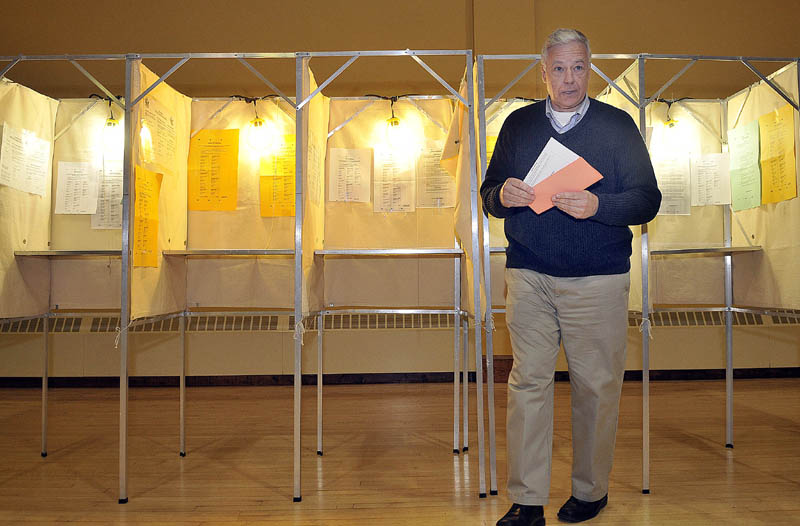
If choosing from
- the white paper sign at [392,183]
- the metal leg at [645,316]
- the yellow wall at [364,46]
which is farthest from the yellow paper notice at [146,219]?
the yellow wall at [364,46]

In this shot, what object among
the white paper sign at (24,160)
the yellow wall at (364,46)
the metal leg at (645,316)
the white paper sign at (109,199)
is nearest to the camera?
the metal leg at (645,316)

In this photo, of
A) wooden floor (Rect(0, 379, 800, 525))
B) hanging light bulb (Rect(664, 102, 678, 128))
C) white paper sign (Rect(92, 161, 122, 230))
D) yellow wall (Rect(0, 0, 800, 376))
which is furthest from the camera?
yellow wall (Rect(0, 0, 800, 376))

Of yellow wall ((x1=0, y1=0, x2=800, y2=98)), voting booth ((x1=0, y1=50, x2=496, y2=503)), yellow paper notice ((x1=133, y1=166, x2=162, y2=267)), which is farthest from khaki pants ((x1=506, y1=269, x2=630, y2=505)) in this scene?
yellow wall ((x1=0, y1=0, x2=800, y2=98))

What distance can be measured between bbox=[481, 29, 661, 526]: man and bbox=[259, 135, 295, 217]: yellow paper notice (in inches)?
66.9

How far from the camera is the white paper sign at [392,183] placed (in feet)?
10.7

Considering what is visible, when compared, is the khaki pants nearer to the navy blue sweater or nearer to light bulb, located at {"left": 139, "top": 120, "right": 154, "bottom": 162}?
the navy blue sweater

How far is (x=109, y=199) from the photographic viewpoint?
3322mm

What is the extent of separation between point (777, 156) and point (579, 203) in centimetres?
156

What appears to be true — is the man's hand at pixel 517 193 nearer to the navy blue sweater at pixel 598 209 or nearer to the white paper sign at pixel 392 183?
the navy blue sweater at pixel 598 209

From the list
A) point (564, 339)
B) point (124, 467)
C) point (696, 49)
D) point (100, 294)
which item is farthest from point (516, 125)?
point (696, 49)

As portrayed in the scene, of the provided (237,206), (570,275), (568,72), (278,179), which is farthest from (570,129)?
(237,206)

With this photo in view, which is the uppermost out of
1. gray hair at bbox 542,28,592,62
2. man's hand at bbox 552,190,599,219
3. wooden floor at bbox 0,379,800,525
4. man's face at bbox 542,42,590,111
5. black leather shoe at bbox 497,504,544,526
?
gray hair at bbox 542,28,592,62

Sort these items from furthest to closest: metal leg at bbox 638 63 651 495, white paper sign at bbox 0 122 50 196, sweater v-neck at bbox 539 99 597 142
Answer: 1. white paper sign at bbox 0 122 50 196
2. metal leg at bbox 638 63 651 495
3. sweater v-neck at bbox 539 99 597 142

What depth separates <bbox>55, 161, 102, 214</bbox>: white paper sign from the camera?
313cm
